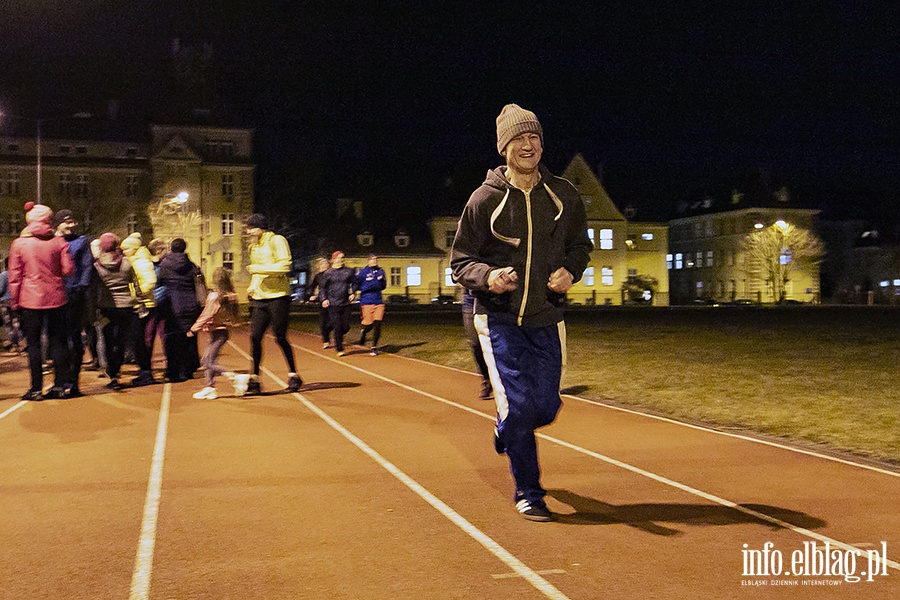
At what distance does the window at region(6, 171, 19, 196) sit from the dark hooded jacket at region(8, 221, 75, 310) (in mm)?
66200

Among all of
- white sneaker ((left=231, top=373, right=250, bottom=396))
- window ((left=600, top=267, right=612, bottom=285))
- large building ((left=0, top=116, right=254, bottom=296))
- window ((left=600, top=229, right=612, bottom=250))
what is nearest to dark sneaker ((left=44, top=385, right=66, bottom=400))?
white sneaker ((left=231, top=373, right=250, bottom=396))

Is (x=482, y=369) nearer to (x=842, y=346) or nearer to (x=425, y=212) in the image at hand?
(x=842, y=346)

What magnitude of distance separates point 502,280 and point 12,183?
74.0 meters

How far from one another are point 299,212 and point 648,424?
247 feet

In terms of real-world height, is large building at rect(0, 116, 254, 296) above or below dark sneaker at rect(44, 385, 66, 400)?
above

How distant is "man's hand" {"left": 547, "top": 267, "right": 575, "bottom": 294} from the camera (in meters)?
5.70

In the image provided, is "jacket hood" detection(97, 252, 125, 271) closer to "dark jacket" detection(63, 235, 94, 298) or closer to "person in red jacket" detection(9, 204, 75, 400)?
"dark jacket" detection(63, 235, 94, 298)

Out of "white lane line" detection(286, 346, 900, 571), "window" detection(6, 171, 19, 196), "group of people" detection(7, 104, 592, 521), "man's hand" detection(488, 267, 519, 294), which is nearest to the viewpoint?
"white lane line" detection(286, 346, 900, 571)

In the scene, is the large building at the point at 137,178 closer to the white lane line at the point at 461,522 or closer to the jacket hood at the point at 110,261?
the jacket hood at the point at 110,261

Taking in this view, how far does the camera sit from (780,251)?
8319 cm

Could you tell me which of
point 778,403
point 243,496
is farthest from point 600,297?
point 243,496

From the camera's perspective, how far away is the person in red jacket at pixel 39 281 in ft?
37.4

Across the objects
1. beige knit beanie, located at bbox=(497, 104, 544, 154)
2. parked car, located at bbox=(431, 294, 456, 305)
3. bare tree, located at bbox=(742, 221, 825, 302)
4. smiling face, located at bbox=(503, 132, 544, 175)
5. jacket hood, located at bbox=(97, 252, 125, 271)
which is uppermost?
bare tree, located at bbox=(742, 221, 825, 302)

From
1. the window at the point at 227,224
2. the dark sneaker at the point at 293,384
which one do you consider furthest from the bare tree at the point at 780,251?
the dark sneaker at the point at 293,384
